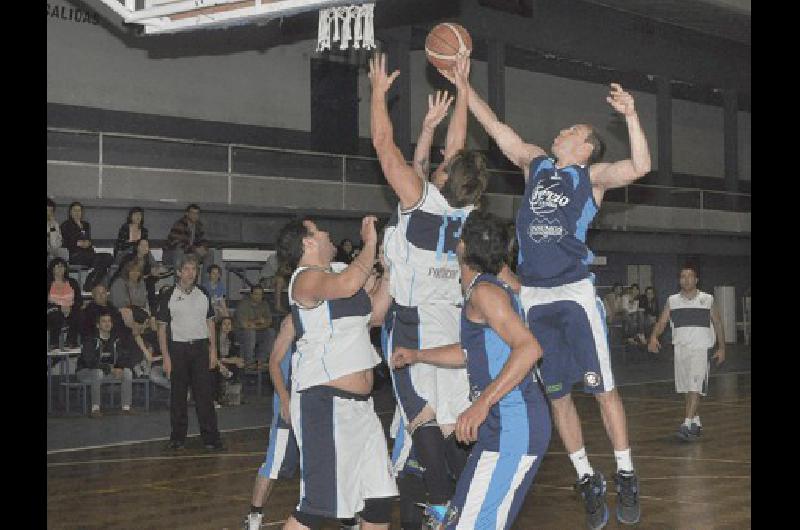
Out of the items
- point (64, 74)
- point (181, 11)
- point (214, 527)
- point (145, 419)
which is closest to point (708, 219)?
point (64, 74)

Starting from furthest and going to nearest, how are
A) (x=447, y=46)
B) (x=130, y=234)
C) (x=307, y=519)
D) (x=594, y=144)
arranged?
(x=130, y=234)
(x=447, y=46)
(x=594, y=144)
(x=307, y=519)

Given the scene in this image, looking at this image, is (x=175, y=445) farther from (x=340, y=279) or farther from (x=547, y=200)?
(x=340, y=279)

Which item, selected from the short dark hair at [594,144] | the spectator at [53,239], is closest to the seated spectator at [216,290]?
the spectator at [53,239]

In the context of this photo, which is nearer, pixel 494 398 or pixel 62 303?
pixel 494 398

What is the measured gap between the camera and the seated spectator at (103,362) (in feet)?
41.3

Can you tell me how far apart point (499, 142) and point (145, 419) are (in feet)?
25.8

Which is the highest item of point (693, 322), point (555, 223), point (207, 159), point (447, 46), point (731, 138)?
point (731, 138)

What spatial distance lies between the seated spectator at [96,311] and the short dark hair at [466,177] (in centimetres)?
813

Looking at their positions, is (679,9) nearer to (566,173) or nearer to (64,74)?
(64,74)

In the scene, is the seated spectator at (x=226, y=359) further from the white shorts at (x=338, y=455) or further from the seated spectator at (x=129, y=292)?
the white shorts at (x=338, y=455)

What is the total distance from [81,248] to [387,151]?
348 inches

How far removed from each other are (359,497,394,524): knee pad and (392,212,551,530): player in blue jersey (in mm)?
501

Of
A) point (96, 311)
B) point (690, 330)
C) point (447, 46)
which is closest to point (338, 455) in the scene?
point (447, 46)

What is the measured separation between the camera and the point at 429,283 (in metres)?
5.54
